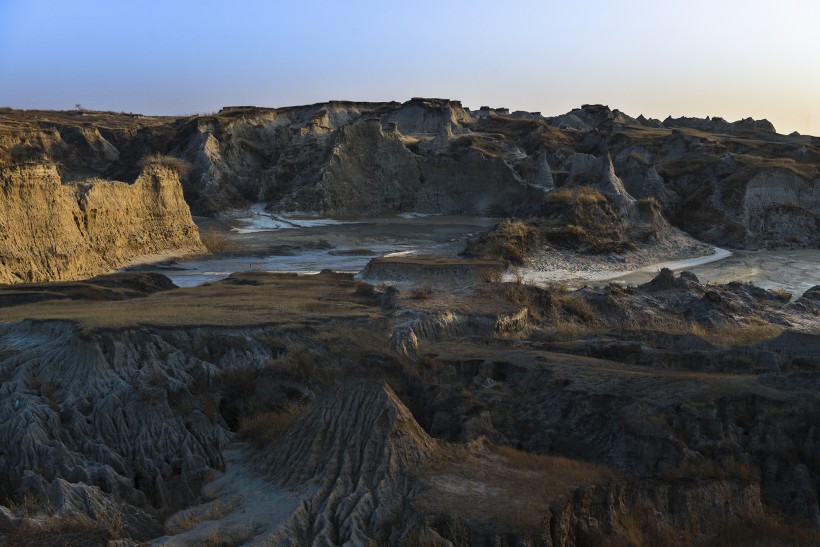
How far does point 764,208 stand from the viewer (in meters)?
46.5

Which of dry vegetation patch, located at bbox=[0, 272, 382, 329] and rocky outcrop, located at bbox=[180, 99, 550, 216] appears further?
rocky outcrop, located at bbox=[180, 99, 550, 216]

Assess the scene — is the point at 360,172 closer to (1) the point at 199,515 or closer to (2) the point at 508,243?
(2) the point at 508,243

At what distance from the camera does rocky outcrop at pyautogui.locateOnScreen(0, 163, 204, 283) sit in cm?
2458

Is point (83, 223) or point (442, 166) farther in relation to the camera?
point (442, 166)

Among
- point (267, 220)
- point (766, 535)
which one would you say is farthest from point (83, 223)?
point (766, 535)

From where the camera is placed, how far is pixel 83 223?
29.3 metres

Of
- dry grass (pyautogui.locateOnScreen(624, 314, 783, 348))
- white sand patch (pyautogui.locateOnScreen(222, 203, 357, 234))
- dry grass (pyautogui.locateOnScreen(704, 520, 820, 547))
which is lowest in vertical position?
white sand patch (pyautogui.locateOnScreen(222, 203, 357, 234))

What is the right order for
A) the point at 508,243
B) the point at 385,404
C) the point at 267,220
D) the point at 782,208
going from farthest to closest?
the point at 267,220, the point at 782,208, the point at 508,243, the point at 385,404

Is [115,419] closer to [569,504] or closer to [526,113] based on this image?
[569,504]

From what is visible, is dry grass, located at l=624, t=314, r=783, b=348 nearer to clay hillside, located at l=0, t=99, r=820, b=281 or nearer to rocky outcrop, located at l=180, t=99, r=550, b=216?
clay hillside, located at l=0, t=99, r=820, b=281

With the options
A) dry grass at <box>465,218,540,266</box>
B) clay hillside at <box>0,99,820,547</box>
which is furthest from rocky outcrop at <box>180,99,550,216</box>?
clay hillside at <box>0,99,820,547</box>

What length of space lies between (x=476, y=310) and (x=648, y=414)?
28.8 ft

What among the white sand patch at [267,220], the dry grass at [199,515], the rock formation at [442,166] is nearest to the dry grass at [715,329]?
the dry grass at [199,515]

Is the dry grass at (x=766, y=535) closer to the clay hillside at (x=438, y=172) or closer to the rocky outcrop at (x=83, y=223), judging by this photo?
the rocky outcrop at (x=83, y=223)
